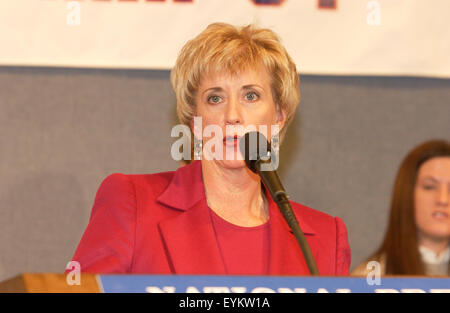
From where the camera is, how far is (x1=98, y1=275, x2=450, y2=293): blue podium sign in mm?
1064

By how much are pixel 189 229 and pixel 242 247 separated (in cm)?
18

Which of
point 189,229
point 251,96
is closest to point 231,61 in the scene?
point 251,96

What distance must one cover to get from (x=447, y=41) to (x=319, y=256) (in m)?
1.36

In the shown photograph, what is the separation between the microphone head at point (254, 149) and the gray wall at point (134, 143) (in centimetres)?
131

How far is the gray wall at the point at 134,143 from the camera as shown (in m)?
2.77

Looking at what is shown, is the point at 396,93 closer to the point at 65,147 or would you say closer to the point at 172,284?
the point at 65,147

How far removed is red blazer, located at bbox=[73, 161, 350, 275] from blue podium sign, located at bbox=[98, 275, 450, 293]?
623mm

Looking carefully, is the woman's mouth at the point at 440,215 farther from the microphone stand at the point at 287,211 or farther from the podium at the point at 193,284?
the podium at the point at 193,284

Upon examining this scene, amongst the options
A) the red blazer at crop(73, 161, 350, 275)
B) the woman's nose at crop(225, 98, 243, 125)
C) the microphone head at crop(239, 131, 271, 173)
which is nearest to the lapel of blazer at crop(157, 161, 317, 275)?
the red blazer at crop(73, 161, 350, 275)

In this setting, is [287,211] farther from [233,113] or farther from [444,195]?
[444,195]

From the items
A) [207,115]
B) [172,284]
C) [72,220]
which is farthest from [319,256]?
[72,220]

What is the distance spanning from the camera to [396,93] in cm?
298

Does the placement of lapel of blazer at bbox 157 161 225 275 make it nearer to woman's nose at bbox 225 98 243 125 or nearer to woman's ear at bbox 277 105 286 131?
woman's nose at bbox 225 98 243 125

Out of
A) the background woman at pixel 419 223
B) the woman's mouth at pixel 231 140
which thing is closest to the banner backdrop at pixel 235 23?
the background woman at pixel 419 223
